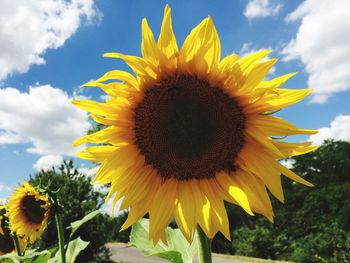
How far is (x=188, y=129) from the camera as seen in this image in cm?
185

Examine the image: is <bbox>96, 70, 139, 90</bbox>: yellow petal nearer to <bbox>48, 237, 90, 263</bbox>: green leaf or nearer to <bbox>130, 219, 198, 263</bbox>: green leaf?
<bbox>130, 219, 198, 263</bbox>: green leaf

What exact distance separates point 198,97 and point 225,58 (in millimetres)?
271

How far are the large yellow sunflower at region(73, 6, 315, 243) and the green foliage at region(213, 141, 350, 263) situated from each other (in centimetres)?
1311

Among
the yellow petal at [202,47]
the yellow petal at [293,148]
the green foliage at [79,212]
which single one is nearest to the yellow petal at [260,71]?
the yellow petal at [202,47]

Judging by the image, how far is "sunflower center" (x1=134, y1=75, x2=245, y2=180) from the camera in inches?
67.9

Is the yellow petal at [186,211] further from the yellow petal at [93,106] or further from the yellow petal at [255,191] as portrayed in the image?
the yellow petal at [93,106]

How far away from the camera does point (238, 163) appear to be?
1.76 metres

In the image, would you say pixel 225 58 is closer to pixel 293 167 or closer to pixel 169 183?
pixel 169 183

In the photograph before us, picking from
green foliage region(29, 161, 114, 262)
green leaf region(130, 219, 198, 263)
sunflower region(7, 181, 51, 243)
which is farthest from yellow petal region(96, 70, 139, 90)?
green foliage region(29, 161, 114, 262)

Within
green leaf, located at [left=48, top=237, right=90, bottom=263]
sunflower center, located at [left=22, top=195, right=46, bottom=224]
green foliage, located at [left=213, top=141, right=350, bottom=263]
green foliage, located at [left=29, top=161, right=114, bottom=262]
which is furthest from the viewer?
green foliage, located at [left=213, top=141, right=350, bottom=263]

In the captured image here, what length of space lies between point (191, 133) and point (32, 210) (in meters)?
2.50

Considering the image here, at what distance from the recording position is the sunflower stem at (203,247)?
4.88 feet

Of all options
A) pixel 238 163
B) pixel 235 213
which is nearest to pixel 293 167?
pixel 235 213

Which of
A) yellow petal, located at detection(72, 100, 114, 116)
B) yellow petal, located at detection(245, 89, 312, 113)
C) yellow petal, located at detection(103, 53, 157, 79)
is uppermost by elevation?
yellow petal, located at detection(103, 53, 157, 79)
